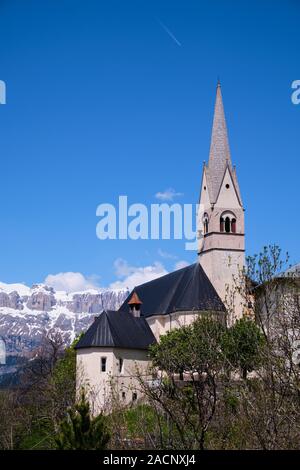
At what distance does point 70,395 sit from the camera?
5397 centimetres

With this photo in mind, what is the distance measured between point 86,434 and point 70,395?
33.2 meters

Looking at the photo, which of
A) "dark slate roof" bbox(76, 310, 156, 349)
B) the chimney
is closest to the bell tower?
the chimney

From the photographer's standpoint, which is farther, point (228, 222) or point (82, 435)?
point (228, 222)

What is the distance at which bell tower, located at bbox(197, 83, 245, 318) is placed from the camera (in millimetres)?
71875

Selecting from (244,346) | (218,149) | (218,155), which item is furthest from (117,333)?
(218,149)

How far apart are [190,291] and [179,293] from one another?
2545 mm

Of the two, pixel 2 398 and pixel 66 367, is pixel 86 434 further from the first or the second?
pixel 66 367

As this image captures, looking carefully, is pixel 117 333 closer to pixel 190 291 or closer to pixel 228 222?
pixel 190 291

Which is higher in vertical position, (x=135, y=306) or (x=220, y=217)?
(x=220, y=217)

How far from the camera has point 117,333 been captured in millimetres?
66875

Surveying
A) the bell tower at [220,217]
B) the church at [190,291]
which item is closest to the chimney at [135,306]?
the church at [190,291]

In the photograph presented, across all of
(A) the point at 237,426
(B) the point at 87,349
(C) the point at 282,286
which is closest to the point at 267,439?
(A) the point at 237,426

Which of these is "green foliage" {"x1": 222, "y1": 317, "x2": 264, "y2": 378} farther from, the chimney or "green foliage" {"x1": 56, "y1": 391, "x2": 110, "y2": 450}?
the chimney

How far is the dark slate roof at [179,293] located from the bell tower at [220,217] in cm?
154
